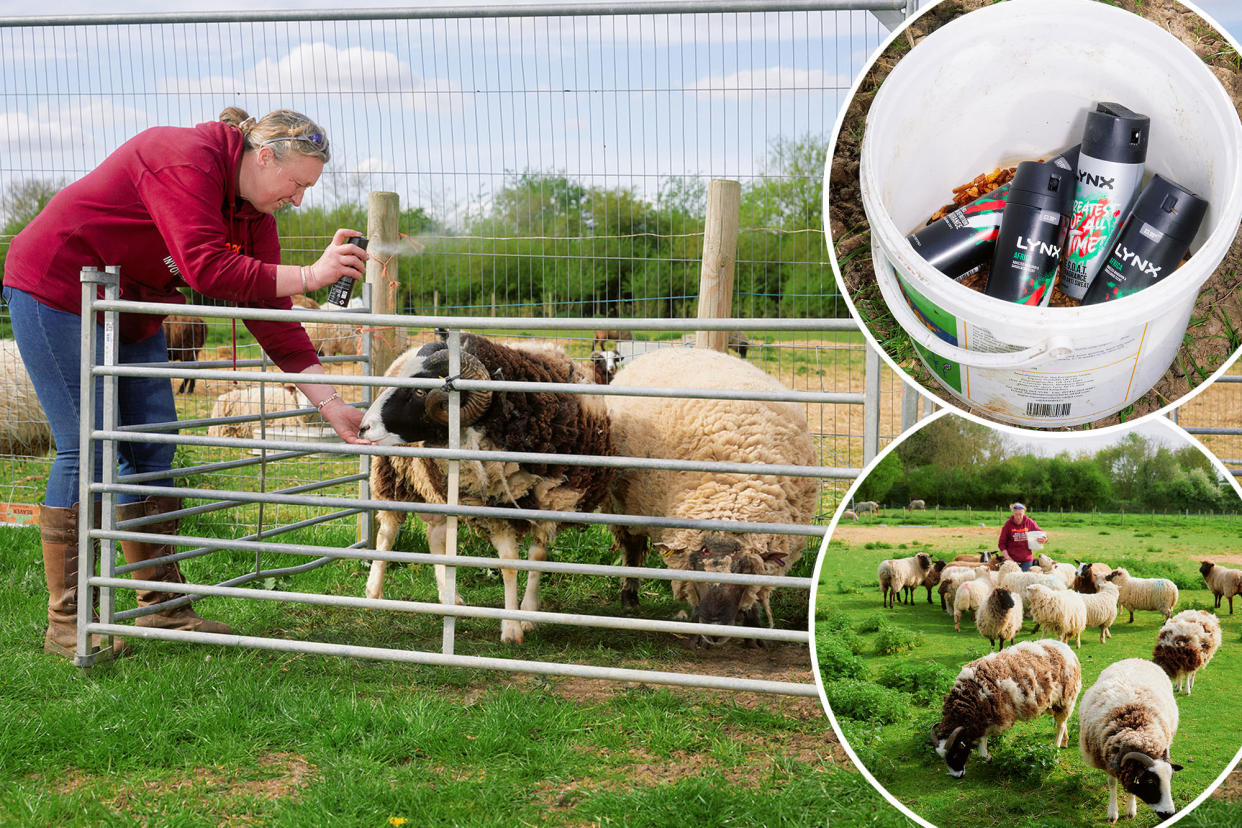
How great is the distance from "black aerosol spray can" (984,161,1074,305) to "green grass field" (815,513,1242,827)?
0.49m

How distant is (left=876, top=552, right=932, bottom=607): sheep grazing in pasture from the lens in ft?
6.55

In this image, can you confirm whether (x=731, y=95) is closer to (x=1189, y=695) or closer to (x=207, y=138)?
(x=207, y=138)

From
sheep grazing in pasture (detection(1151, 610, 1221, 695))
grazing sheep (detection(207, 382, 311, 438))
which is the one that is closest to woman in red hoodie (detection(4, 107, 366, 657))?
sheep grazing in pasture (detection(1151, 610, 1221, 695))

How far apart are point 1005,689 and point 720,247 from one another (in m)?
4.05

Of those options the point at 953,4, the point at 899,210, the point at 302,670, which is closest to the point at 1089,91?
the point at 899,210

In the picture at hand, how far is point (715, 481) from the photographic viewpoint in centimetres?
471

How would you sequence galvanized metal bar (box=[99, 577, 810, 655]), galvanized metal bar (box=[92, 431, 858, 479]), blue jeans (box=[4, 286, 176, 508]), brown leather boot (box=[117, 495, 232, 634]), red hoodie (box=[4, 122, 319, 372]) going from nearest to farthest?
galvanized metal bar (box=[92, 431, 858, 479])
galvanized metal bar (box=[99, 577, 810, 655])
red hoodie (box=[4, 122, 319, 372])
blue jeans (box=[4, 286, 176, 508])
brown leather boot (box=[117, 495, 232, 634])

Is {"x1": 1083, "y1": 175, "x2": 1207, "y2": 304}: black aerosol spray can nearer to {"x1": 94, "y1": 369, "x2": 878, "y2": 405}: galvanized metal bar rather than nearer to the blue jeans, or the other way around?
{"x1": 94, "y1": 369, "x2": 878, "y2": 405}: galvanized metal bar

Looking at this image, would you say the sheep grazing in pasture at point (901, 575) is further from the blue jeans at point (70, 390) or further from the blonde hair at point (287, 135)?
the blue jeans at point (70, 390)

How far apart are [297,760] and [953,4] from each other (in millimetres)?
3105

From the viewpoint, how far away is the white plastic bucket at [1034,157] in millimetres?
1799

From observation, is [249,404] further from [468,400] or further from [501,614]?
[501,614]

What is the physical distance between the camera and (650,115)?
600 cm

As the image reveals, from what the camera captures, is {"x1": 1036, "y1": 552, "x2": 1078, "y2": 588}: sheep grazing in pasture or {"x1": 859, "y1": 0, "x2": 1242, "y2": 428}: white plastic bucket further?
{"x1": 1036, "y1": 552, "x2": 1078, "y2": 588}: sheep grazing in pasture
